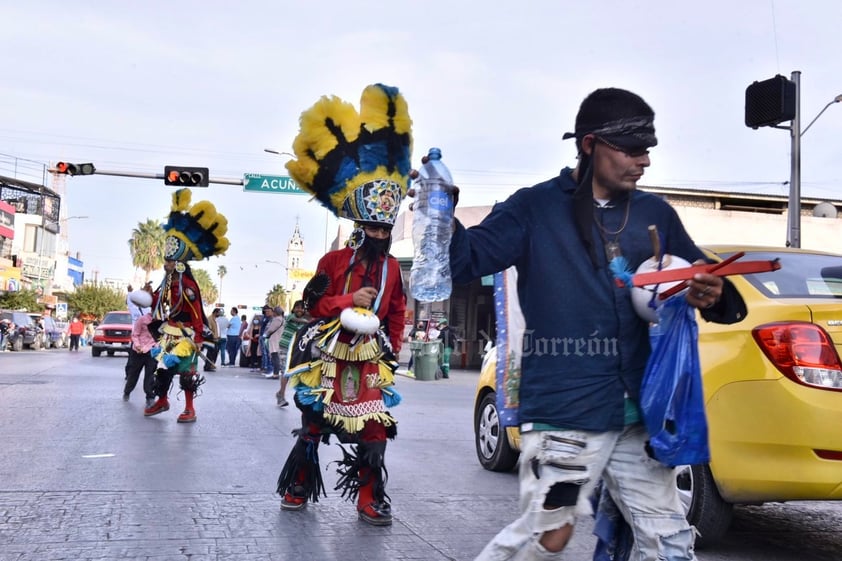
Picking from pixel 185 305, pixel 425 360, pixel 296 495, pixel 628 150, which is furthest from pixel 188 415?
pixel 425 360

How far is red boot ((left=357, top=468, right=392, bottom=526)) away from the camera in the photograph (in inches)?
211

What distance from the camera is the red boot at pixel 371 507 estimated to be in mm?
5367

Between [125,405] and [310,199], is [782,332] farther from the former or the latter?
[125,405]

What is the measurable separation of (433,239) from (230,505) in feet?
11.2

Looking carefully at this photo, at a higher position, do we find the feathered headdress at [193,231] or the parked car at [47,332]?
the feathered headdress at [193,231]

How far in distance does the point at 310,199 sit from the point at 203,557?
7.06 feet

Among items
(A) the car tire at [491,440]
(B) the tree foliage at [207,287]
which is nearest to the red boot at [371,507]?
(A) the car tire at [491,440]

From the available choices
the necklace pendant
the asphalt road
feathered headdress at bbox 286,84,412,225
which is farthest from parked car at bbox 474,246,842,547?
feathered headdress at bbox 286,84,412,225

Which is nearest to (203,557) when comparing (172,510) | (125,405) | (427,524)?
(172,510)

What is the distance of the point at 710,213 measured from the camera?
35.4 metres

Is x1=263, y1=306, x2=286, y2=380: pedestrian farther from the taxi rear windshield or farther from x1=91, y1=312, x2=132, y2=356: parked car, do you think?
the taxi rear windshield

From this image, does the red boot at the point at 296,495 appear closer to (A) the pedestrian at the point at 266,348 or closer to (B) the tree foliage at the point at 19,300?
(A) the pedestrian at the point at 266,348

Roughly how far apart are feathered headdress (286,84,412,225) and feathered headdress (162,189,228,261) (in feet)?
16.7

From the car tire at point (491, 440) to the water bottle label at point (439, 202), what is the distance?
4.47m
